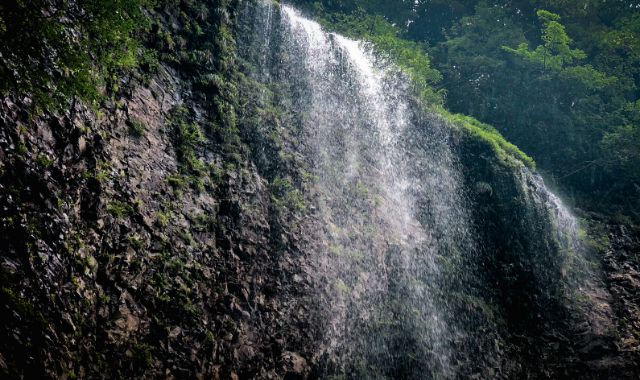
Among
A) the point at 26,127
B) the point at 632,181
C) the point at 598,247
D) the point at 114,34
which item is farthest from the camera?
the point at 632,181

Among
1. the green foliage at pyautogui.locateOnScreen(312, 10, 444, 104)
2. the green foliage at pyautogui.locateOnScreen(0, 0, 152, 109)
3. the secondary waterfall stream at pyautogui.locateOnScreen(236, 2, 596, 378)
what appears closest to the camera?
the green foliage at pyautogui.locateOnScreen(0, 0, 152, 109)

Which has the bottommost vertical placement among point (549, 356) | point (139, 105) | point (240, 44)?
point (549, 356)

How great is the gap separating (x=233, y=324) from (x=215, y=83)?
484cm

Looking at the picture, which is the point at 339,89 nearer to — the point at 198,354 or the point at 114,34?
the point at 114,34

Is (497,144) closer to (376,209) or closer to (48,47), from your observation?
(376,209)

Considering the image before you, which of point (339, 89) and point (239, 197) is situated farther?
point (339, 89)

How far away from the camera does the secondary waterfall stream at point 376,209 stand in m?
7.70

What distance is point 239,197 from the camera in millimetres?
7258

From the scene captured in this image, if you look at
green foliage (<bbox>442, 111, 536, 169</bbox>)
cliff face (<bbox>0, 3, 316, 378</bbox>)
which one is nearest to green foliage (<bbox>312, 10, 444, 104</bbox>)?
green foliage (<bbox>442, 111, 536, 169</bbox>)

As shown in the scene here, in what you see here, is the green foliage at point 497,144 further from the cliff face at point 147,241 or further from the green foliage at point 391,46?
the cliff face at point 147,241

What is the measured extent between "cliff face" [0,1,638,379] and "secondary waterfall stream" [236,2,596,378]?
11 centimetres

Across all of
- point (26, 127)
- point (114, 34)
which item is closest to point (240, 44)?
point (114, 34)

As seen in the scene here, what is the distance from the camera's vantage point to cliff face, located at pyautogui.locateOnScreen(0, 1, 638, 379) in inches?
166

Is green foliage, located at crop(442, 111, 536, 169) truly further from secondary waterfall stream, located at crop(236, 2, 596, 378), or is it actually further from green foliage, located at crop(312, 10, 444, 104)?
green foliage, located at crop(312, 10, 444, 104)
